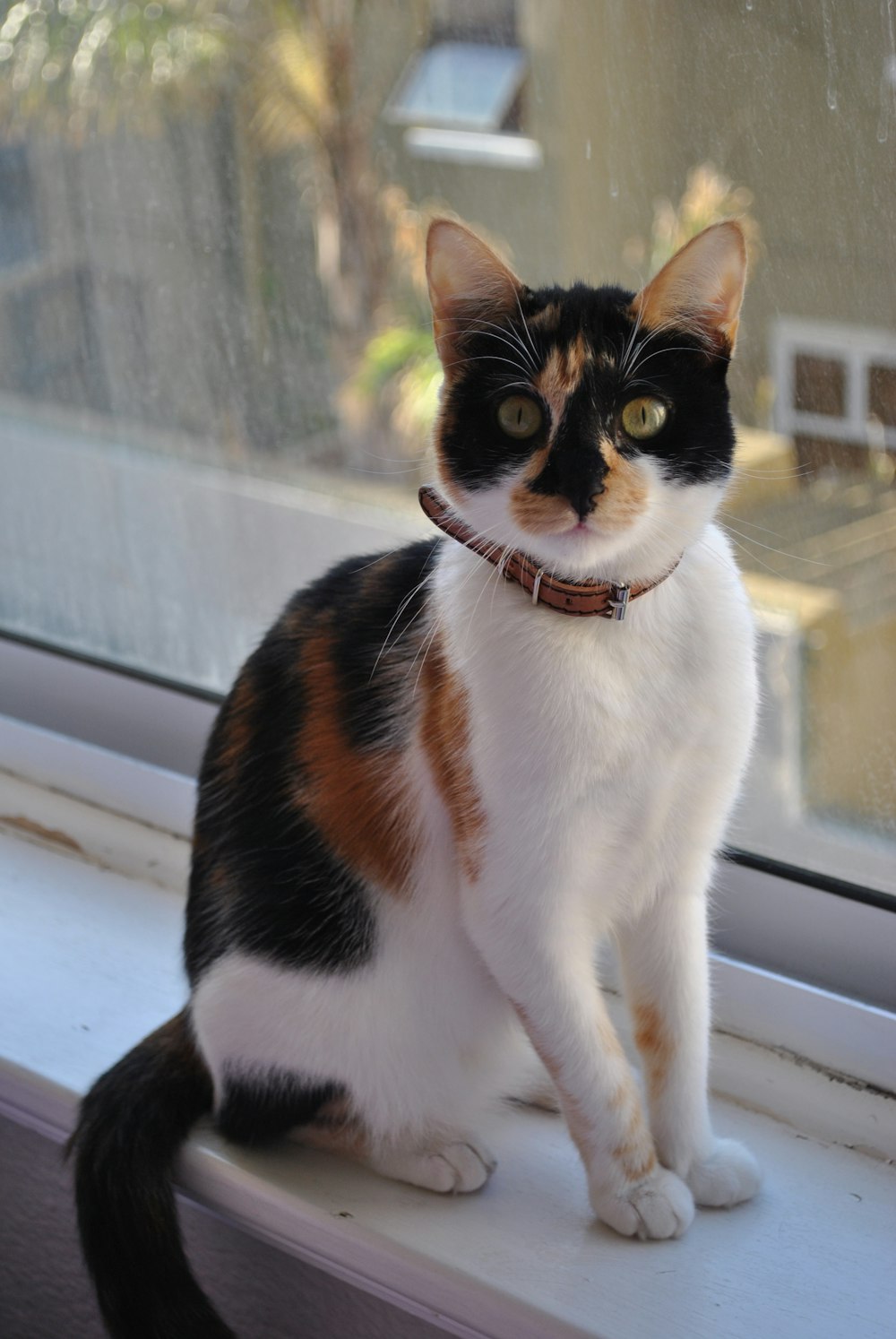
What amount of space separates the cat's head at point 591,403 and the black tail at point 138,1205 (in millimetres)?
474

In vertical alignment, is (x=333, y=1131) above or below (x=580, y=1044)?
below

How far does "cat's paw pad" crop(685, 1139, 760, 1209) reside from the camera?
0.88m

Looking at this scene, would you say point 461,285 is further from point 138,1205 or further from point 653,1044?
point 138,1205

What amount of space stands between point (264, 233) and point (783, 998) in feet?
2.80

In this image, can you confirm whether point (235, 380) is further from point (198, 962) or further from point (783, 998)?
point (783, 998)

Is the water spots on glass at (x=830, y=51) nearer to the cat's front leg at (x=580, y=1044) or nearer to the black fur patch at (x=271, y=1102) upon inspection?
the cat's front leg at (x=580, y=1044)

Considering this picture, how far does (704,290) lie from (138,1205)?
68cm

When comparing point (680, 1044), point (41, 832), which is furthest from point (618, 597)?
point (41, 832)

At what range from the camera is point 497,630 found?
2.58 ft

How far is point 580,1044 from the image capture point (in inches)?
31.2

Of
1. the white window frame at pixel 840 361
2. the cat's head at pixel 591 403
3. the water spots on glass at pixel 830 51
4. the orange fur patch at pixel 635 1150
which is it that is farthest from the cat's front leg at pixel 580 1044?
the water spots on glass at pixel 830 51

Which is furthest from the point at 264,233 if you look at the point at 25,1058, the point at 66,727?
the point at 25,1058

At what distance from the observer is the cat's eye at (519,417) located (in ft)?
2.49

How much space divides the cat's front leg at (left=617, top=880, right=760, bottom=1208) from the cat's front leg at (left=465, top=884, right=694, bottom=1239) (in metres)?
0.04
